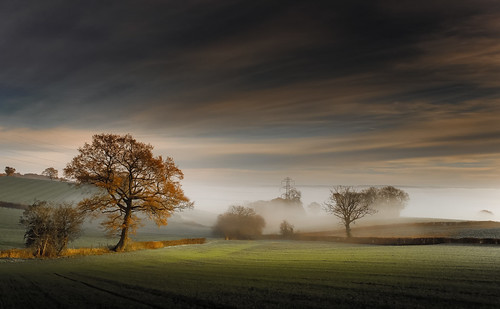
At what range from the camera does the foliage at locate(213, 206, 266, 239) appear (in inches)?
3740

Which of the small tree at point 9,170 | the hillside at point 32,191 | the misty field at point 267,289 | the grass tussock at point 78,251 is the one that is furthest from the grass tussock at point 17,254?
the small tree at point 9,170

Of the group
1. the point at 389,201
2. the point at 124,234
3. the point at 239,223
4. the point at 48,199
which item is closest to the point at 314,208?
the point at 389,201

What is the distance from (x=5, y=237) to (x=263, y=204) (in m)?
111

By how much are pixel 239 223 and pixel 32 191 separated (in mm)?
78720

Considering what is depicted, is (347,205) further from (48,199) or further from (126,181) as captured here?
(48,199)

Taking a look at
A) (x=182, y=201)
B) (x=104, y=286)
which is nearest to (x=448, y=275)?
(x=104, y=286)

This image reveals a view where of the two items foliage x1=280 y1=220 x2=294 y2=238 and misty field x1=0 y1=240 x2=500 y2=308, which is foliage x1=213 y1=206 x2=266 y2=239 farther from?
misty field x1=0 y1=240 x2=500 y2=308

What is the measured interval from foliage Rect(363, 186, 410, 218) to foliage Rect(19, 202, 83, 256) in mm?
122735

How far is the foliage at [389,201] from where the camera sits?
137 meters

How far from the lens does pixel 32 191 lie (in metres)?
116

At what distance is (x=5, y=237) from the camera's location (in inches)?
2037

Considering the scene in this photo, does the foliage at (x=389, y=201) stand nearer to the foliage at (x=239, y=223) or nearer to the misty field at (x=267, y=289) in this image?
the foliage at (x=239, y=223)

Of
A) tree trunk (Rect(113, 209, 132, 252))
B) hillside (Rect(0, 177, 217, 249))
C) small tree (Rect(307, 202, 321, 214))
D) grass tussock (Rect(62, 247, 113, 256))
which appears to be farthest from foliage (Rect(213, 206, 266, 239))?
small tree (Rect(307, 202, 321, 214))

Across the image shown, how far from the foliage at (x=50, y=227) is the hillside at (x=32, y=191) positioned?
2944 inches
